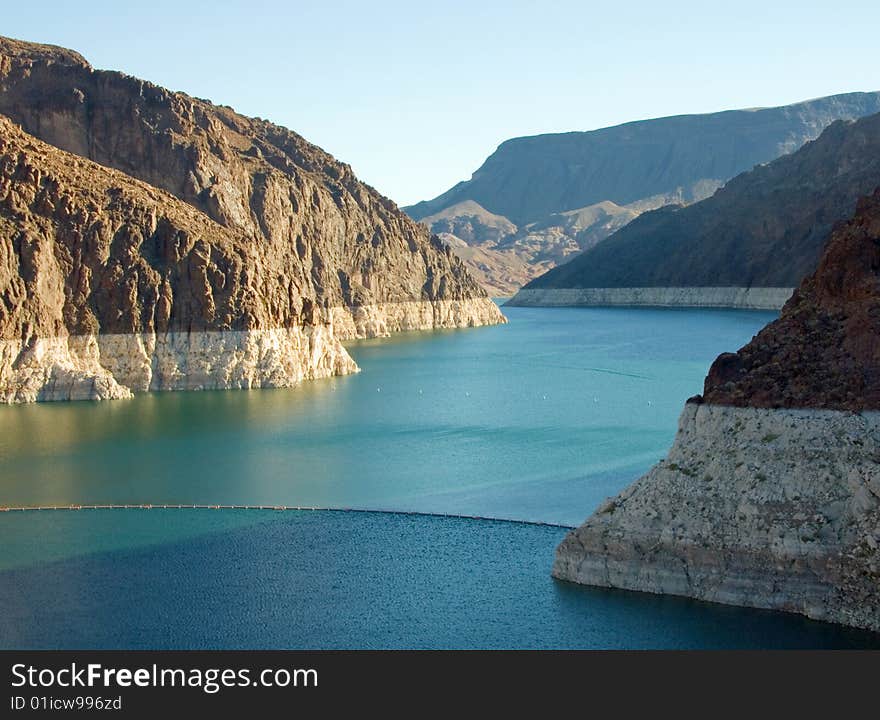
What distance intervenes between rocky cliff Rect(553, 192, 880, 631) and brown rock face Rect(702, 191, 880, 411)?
35mm

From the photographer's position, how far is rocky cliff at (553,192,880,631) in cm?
2634

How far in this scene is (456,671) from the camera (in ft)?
81.1

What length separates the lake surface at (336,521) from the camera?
27.9 m

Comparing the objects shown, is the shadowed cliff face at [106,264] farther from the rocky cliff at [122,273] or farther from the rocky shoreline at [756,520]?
the rocky shoreline at [756,520]

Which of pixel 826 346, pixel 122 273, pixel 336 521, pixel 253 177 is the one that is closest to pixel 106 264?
pixel 122 273

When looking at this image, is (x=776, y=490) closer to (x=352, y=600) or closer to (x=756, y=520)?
(x=756, y=520)

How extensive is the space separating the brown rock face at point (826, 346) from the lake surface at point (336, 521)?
15.4 feet

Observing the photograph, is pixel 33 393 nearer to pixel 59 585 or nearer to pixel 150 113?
pixel 59 585

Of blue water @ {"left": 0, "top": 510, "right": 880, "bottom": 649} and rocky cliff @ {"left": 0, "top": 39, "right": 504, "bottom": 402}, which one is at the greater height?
rocky cliff @ {"left": 0, "top": 39, "right": 504, "bottom": 402}

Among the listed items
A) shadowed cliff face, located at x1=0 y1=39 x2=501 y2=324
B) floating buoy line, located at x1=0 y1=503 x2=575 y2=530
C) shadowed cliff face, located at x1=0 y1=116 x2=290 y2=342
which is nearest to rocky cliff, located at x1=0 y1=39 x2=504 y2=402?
shadowed cliff face, located at x1=0 y1=116 x2=290 y2=342

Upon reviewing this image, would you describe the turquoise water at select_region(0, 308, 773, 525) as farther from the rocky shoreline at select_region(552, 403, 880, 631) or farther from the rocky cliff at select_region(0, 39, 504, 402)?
the rocky shoreline at select_region(552, 403, 880, 631)

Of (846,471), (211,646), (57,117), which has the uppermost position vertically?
(57,117)

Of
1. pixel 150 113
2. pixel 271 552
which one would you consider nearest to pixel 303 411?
pixel 271 552

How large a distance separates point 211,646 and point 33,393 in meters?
46.1
